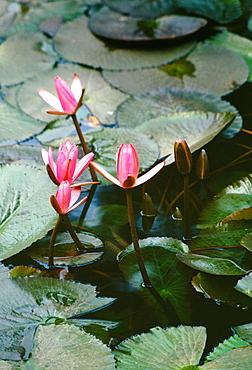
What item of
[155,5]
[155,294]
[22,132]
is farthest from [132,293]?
[155,5]

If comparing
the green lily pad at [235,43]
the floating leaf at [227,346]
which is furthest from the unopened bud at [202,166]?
the green lily pad at [235,43]

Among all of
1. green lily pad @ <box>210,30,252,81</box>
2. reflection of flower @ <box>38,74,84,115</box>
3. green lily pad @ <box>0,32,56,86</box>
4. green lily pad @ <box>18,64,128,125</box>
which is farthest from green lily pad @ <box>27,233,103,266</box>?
green lily pad @ <box>210,30,252,81</box>

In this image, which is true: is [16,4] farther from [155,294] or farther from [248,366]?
[248,366]

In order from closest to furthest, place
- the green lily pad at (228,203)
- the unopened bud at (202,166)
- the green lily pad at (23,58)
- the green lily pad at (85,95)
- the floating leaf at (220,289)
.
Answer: the floating leaf at (220,289)
the green lily pad at (228,203)
the unopened bud at (202,166)
the green lily pad at (85,95)
the green lily pad at (23,58)

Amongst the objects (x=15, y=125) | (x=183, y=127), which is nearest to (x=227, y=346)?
(x=183, y=127)

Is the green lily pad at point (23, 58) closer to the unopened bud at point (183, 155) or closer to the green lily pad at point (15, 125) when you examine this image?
the green lily pad at point (15, 125)

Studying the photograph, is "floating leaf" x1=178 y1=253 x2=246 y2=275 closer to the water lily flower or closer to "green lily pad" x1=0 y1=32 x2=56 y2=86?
the water lily flower

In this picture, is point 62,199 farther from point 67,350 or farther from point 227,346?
point 227,346
